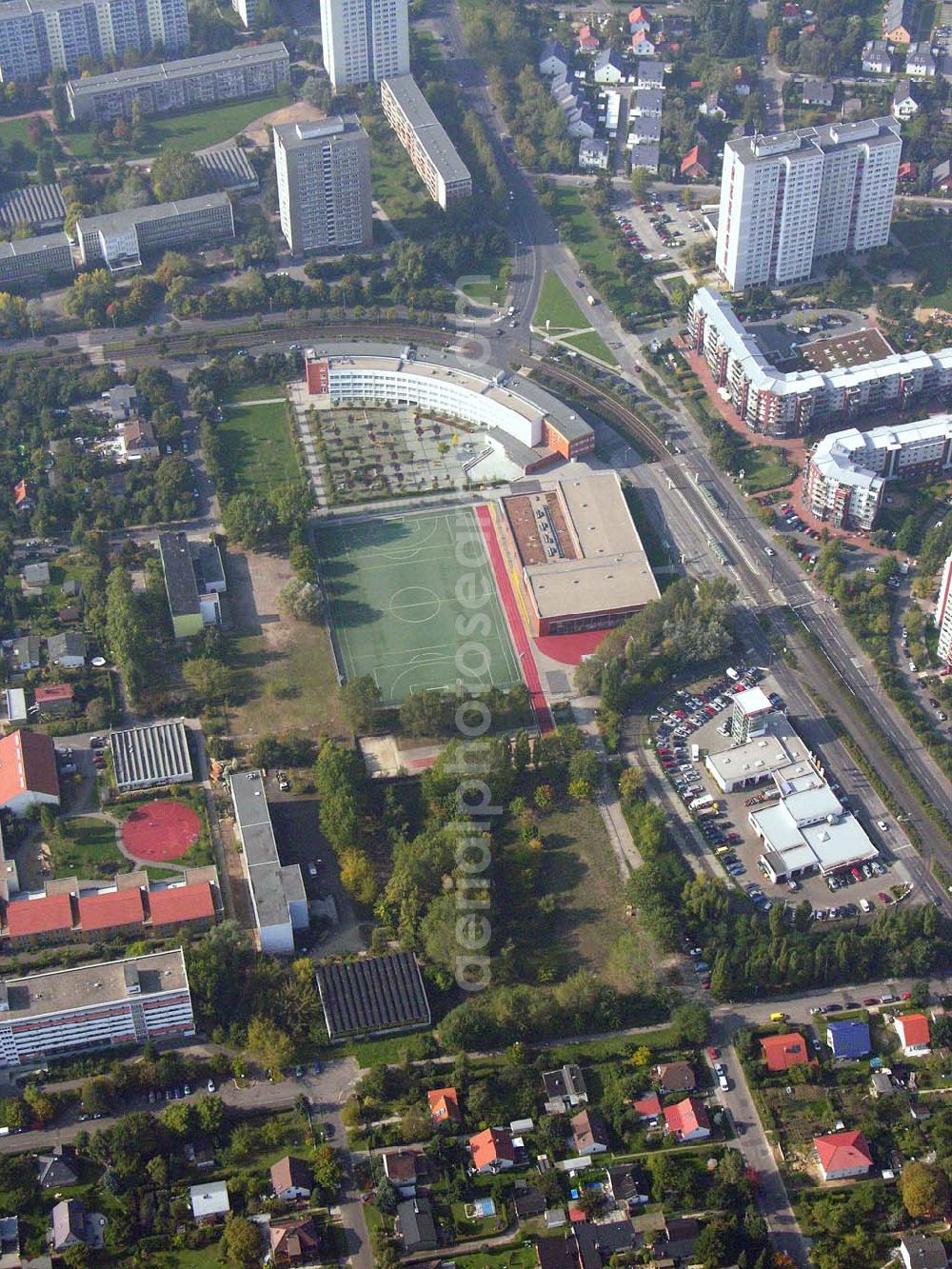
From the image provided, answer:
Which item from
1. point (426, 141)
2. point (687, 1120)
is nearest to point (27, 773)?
point (687, 1120)

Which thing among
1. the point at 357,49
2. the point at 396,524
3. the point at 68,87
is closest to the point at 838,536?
the point at 396,524

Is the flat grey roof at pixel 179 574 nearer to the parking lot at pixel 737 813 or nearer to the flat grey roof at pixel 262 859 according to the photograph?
the flat grey roof at pixel 262 859

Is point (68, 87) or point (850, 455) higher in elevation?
point (68, 87)

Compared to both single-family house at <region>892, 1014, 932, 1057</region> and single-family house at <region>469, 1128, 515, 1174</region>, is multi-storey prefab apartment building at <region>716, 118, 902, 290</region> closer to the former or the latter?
single-family house at <region>892, 1014, 932, 1057</region>

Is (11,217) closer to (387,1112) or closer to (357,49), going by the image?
(357,49)

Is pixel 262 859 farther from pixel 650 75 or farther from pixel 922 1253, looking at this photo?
pixel 650 75

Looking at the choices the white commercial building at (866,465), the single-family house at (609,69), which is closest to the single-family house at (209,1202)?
the white commercial building at (866,465)
